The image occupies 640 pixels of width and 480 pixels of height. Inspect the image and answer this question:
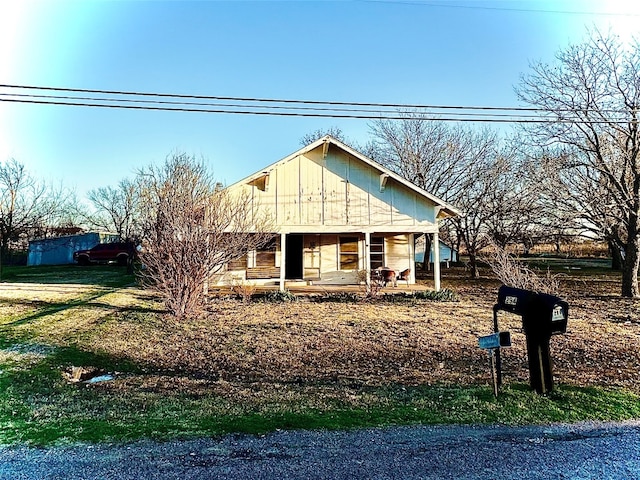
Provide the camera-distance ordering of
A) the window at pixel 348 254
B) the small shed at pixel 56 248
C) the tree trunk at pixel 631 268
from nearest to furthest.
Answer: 1. the tree trunk at pixel 631 268
2. the window at pixel 348 254
3. the small shed at pixel 56 248

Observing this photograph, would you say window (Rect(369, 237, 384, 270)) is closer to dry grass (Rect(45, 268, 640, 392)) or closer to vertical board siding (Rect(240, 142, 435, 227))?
vertical board siding (Rect(240, 142, 435, 227))

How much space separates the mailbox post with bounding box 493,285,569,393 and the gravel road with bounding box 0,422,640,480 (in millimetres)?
1057

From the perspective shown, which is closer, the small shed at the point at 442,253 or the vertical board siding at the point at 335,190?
the vertical board siding at the point at 335,190

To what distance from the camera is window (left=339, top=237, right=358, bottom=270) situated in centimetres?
1798

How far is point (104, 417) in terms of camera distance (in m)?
4.18

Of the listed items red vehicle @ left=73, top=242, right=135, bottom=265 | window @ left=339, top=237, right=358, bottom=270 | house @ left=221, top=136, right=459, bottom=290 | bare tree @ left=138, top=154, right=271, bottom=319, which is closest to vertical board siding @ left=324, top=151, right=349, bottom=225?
house @ left=221, top=136, right=459, bottom=290

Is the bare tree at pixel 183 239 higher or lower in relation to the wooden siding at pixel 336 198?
lower

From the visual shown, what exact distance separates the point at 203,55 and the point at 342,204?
23.1 feet

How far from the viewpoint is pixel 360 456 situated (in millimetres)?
3332

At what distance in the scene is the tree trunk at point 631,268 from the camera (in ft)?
45.9

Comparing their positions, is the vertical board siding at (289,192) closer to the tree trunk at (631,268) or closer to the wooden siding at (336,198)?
the wooden siding at (336,198)

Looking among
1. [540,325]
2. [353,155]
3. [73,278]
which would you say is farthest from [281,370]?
[73,278]

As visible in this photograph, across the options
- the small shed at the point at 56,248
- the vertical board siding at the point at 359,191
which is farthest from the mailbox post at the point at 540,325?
the small shed at the point at 56,248

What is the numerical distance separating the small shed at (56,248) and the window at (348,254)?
2774 centimetres
